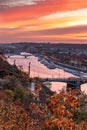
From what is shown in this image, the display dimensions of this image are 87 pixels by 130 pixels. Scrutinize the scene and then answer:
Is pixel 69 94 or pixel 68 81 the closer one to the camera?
pixel 69 94

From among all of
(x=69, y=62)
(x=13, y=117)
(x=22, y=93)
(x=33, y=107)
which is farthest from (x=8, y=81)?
(x=69, y=62)

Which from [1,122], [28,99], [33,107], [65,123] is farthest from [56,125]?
[28,99]

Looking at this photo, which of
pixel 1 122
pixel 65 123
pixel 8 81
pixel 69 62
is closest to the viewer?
pixel 65 123

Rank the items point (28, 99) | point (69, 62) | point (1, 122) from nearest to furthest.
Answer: point (1, 122)
point (28, 99)
point (69, 62)

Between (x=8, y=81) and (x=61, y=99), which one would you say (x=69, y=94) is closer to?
(x=61, y=99)

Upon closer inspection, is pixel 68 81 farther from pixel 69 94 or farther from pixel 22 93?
pixel 69 94

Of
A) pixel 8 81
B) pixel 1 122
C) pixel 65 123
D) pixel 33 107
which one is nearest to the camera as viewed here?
pixel 65 123

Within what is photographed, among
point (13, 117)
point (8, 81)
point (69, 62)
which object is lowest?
point (69, 62)

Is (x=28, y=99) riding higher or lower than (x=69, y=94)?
lower

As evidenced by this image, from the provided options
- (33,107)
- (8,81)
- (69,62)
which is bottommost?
(69,62)
